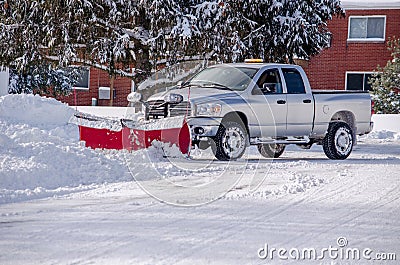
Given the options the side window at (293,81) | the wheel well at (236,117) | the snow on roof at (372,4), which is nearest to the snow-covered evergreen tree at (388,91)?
the snow on roof at (372,4)

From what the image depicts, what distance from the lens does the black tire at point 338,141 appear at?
14.0m

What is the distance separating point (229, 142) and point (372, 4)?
2039 centimetres

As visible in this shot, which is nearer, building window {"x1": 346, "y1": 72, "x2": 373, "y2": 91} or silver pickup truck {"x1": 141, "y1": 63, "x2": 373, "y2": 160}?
silver pickup truck {"x1": 141, "y1": 63, "x2": 373, "y2": 160}

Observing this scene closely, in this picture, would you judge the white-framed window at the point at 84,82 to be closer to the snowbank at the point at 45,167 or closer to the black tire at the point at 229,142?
the snowbank at the point at 45,167

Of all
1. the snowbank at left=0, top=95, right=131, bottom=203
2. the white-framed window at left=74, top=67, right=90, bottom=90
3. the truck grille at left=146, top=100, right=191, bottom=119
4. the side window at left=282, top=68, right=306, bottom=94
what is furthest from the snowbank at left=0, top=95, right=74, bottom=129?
the white-framed window at left=74, top=67, right=90, bottom=90

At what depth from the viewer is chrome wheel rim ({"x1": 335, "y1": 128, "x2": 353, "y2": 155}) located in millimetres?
14039

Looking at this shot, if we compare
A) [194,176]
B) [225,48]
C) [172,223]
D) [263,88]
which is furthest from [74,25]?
[172,223]

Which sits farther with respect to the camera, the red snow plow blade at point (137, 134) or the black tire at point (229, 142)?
the black tire at point (229, 142)

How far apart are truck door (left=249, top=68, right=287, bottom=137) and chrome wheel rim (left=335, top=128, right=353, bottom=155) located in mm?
1243

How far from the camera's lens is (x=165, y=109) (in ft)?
40.8

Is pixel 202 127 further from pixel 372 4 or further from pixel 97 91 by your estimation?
pixel 97 91

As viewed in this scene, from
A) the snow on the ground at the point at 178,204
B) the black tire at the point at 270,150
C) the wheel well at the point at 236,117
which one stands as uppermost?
the wheel well at the point at 236,117

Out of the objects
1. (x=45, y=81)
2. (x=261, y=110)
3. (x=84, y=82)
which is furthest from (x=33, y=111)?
(x=84, y=82)

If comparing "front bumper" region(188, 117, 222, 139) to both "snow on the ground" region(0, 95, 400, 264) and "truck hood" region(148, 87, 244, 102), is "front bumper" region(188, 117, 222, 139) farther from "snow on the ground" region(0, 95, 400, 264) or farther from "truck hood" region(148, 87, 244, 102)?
"snow on the ground" region(0, 95, 400, 264)
